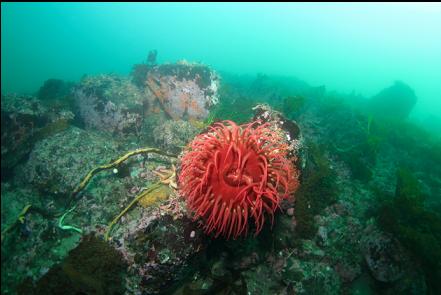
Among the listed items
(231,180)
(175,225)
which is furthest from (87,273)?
(231,180)

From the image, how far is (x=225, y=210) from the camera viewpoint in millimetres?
3527

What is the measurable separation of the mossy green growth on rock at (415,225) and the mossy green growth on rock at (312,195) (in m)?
1.12

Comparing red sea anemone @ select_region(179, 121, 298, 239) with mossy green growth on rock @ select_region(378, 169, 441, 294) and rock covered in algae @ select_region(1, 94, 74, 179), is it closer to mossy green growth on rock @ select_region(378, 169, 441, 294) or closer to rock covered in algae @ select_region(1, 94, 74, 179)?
mossy green growth on rock @ select_region(378, 169, 441, 294)

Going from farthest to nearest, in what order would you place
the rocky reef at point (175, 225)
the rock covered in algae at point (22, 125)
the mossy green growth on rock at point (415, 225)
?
the rock covered in algae at point (22, 125) < the mossy green growth on rock at point (415, 225) < the rocky reef at point (175, 225)

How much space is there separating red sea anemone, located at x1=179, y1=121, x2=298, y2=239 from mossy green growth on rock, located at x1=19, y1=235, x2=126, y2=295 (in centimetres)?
142

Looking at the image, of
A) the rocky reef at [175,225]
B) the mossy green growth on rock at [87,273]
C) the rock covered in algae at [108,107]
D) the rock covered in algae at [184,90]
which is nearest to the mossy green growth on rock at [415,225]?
the rocky reef at [175,225]

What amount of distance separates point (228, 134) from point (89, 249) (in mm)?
2720

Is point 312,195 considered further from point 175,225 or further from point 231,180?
point 175,225

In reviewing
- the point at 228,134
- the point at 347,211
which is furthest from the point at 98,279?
the point at 347,211

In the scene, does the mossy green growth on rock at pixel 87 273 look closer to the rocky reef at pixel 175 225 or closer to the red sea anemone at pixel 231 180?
the rocky reef at pixel 175 225

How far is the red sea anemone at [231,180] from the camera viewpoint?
11.5 ft

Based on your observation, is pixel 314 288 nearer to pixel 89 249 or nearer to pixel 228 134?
pixel 228 134

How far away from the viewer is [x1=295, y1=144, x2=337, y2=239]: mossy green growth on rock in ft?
16.1

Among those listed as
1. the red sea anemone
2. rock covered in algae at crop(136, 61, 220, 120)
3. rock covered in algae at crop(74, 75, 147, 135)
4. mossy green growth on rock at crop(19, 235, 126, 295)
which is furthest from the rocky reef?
rock covered in algae at crop(136, 61, 220, 120)
